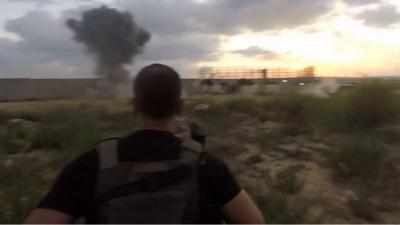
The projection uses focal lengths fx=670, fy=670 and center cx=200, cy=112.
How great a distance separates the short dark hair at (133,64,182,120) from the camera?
2969mm

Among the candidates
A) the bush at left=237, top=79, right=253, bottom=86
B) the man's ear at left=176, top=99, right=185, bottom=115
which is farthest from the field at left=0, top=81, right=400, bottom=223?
the bush at left=237, top=79, right=253, bottom=86

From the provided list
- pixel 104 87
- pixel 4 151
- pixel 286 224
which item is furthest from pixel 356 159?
pixel 104 87

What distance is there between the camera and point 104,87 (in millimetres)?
61688

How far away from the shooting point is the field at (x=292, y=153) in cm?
1248

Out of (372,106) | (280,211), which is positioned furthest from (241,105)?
(280,211)

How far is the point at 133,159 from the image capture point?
2.91 m

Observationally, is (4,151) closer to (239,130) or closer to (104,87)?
(239,130)

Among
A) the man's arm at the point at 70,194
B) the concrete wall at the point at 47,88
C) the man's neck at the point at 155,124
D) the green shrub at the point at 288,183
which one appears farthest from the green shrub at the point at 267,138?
the concrete wall at the point at 47,88

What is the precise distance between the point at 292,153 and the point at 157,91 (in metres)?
15.7

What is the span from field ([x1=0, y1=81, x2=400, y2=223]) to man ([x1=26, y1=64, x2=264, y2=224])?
4.42m

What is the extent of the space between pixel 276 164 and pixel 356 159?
6.86 feet

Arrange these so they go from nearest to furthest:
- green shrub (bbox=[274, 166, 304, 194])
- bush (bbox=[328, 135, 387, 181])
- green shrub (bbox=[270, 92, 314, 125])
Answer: green shrub (bbox=[274, 166, 304, 194]) → bush (bbox=[328, 135, 387, 181]) → green shrub (bbox=[270, 92, 314, 125])

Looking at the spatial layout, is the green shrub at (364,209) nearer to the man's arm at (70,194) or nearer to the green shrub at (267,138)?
the green shrub at (267,138)

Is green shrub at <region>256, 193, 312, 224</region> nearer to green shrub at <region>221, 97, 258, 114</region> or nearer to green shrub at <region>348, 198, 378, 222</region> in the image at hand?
green shrub at <region>348, 198, 378, 222</region>
